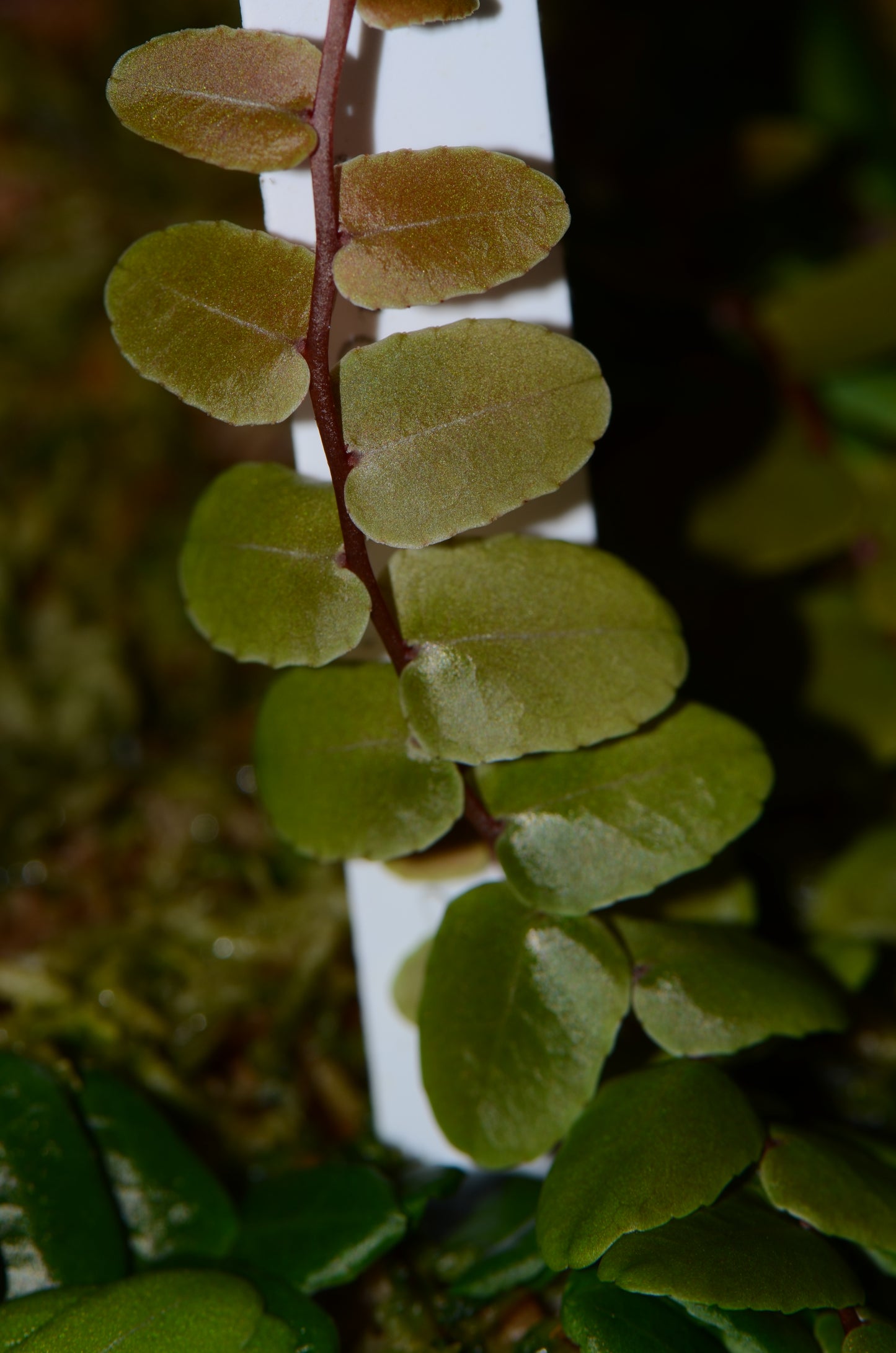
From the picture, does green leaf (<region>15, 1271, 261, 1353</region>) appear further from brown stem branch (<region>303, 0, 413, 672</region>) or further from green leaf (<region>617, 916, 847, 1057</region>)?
brown stem branch (<region>303, 0, 413, 672</region>)

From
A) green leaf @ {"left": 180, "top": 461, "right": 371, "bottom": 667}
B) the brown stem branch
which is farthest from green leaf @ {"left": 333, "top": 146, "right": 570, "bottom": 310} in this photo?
green leaf @ {"left": 180, "top": 461, "right": 371, "bottom": 667}

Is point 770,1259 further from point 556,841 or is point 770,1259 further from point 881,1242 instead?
point 556,841

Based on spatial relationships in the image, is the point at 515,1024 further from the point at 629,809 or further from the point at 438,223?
the point at 438,223

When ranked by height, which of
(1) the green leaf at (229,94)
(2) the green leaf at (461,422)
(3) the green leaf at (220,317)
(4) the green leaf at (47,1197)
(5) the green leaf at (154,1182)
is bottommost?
(5) the green leaf at (154,1182)

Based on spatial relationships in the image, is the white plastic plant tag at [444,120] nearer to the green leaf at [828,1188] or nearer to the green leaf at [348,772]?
the green leaf at [348,772]

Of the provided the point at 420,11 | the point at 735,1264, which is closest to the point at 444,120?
the point at 420,11

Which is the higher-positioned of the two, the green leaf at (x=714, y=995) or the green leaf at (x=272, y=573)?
the green leaf at (x=272, y=573)

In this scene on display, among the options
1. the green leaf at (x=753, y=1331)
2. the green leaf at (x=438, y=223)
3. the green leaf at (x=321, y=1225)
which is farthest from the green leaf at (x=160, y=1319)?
the green leaf at (x=438, y=223)
